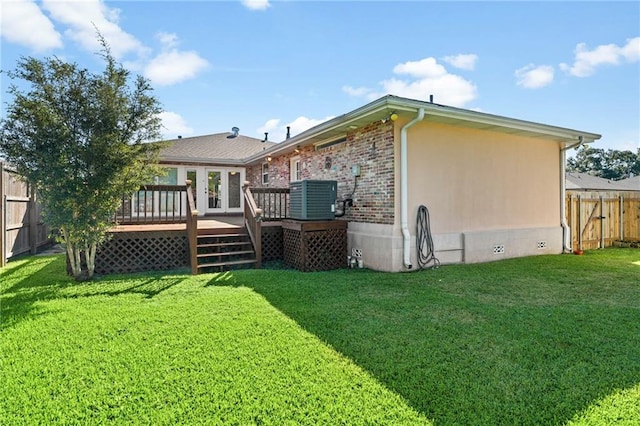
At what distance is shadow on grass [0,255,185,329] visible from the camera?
444cm

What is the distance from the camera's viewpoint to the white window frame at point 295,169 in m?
10.9

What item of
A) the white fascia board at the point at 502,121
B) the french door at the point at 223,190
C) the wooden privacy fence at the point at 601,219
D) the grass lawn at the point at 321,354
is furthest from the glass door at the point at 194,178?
the wooden privacy fence at the point at 601,219

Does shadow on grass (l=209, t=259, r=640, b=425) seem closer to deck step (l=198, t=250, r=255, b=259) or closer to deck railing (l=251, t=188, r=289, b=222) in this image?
deck step (l=198, t=250, r=255, b=259)

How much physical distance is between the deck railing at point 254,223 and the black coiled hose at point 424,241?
11.2 feet

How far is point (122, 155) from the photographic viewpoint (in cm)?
611

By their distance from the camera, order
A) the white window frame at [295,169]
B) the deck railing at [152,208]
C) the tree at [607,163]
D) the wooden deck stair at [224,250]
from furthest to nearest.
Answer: the tree at [607,163]
the white window frame at [295,169]
the deck railing at [152,208]
the wooden deck stair at [224,250]

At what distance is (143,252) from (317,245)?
3.79m

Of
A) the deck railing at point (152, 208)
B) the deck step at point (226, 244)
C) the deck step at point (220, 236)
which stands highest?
the deck railing at point (152, 208)

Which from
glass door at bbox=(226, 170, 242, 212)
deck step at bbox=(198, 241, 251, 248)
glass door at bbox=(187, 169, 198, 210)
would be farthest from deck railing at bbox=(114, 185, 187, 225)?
glass door at bbox=(226, 170, 242, 212)

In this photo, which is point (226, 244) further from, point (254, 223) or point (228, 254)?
point (254, 223)

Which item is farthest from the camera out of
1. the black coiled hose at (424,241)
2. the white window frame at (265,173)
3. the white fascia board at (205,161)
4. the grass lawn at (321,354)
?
the white window frame at (265,173)

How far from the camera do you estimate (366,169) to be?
7629mm

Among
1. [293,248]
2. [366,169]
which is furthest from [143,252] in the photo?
[366,169]

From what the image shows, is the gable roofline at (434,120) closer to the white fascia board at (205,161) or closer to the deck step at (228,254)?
the deck step at (228,254)
